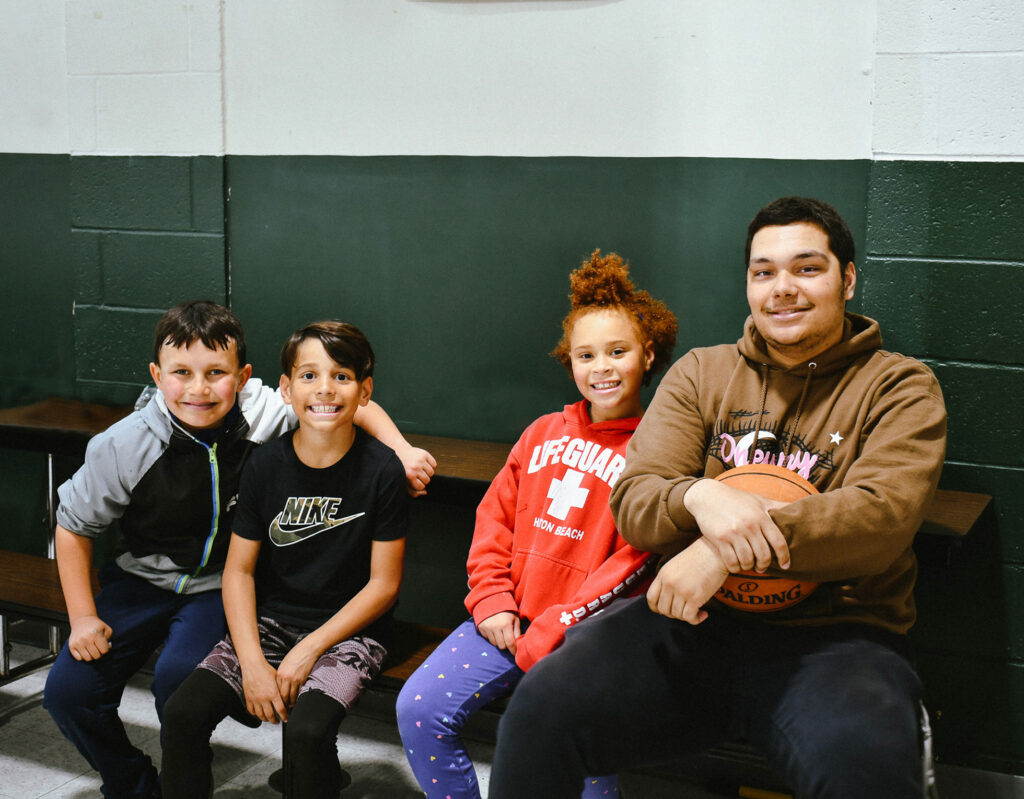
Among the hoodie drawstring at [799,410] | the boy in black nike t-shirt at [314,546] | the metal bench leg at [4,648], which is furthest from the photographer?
the metal bench leg at [4,648]

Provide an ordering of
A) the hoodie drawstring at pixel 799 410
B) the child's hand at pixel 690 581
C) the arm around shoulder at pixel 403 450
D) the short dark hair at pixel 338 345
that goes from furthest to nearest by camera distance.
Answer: the arm around shoulder at pixel 403 450 → the short dark hair at pixel 338 345 → the hoodie drawstring at pixel 799 410 → the child's hand at pixel 690 581

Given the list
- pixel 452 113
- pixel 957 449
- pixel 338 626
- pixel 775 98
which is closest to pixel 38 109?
pixel 452 113

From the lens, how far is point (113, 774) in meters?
2.22

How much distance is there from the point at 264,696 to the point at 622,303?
3.89ft

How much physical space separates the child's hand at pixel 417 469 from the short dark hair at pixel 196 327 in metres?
0.52

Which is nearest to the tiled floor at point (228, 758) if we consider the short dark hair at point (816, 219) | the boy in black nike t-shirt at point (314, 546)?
the boy in black nike t-shirt at point (314, 546)

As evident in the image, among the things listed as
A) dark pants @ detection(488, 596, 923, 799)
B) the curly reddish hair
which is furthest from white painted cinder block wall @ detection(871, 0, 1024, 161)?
dark pants @ detection(488, 596, 923, 799)

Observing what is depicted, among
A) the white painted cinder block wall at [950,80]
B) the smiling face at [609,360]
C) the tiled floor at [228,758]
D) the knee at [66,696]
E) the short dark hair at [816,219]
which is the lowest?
Answer: the tiled floor at [228,758]

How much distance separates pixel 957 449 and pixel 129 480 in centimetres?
204

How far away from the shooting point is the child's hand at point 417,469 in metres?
2.30

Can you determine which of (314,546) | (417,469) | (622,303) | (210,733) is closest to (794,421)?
(622,303)

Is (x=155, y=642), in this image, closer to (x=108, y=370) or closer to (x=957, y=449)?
(x=108, y=370)

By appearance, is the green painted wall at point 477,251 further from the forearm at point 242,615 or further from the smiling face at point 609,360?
the forearm at point 242,615

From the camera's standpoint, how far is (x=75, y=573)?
7.54 feet
